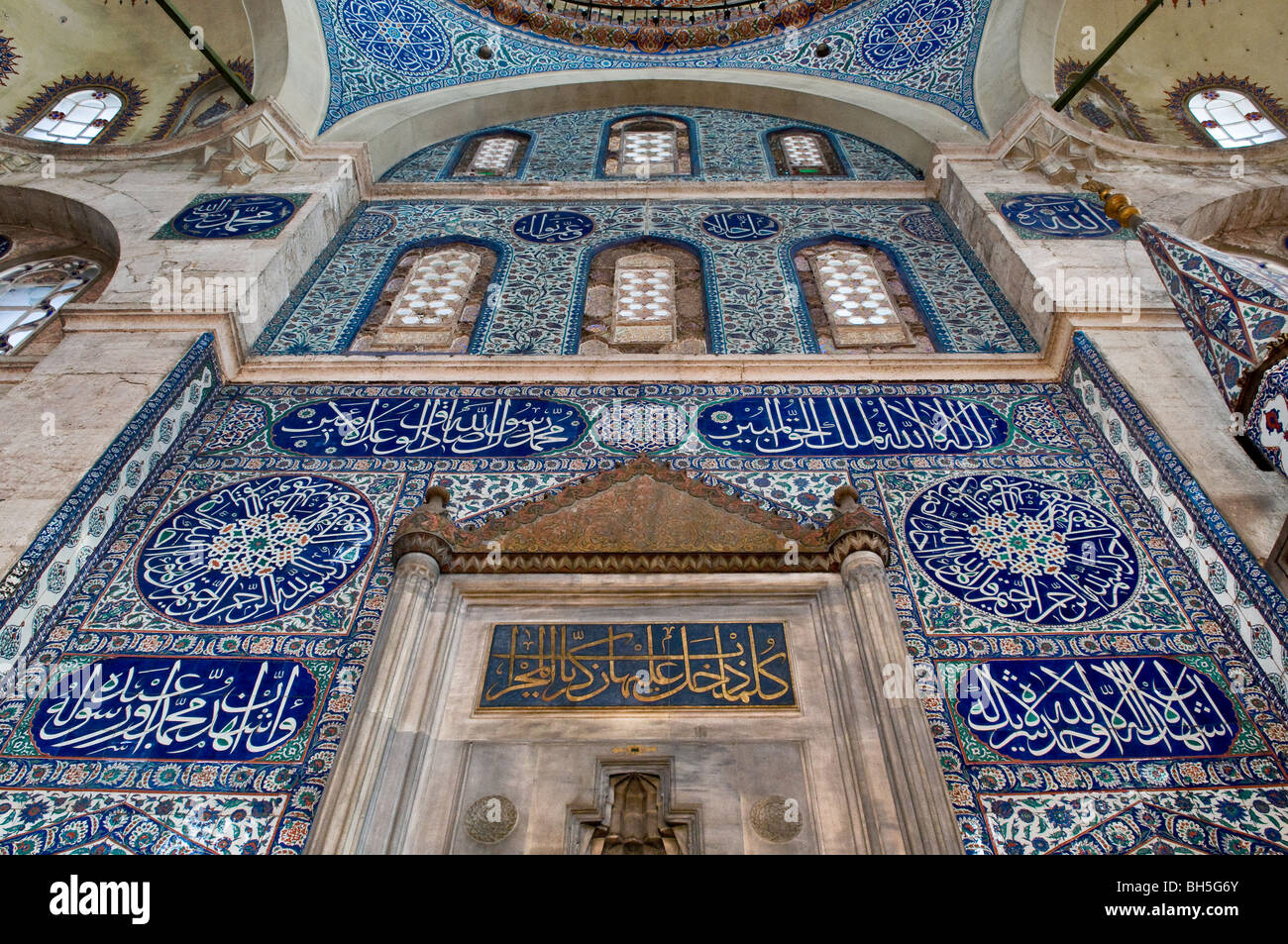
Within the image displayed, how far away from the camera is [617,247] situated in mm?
6340

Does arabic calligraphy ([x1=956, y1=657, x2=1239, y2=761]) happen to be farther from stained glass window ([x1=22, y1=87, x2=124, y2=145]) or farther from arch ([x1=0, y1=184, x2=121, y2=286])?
stained glass window ([x1=22, y1=87, x2=124, y2=145])

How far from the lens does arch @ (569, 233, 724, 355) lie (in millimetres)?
5270

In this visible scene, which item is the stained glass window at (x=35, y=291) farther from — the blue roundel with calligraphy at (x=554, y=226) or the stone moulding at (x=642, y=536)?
the stone moulding at (x=642, y=536)

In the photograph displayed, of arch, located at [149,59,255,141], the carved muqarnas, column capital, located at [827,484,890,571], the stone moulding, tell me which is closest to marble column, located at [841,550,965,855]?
column capital, located at [827,484,890,571]

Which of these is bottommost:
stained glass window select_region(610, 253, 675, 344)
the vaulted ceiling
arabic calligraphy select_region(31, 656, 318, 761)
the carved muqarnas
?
the carved muqarnas

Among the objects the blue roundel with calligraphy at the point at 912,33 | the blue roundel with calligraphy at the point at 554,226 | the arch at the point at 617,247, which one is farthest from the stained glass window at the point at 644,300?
the blue roundel with calligraphy at the point at 912,33

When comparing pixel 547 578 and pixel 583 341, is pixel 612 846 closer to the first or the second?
pixel 547 578

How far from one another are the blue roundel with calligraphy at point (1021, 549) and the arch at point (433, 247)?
2.39 meters

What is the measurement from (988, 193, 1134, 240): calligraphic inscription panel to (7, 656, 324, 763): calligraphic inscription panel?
169 inches

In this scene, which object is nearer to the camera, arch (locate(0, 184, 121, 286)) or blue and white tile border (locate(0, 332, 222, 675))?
blue and white tile border (locate(0, 332, 222, 675))

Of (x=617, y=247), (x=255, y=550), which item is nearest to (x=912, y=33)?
(x=617, y=247)

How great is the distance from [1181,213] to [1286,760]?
3.84 meters

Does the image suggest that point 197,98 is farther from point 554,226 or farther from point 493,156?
point 554,226

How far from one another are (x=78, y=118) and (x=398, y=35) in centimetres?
241
